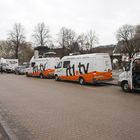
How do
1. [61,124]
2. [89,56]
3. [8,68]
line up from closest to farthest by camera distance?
[61,124] < [89,56] < [8,68]

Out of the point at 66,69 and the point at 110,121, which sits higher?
the point at 66,69

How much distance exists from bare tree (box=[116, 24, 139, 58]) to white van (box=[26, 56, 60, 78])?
3405 cm

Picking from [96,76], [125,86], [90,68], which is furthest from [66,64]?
[125,86]

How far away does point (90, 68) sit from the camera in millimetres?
20766

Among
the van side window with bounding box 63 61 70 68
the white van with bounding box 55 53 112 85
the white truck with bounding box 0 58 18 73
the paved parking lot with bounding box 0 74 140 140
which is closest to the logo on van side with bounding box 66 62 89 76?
the white van with bounding box 55 53 112 85

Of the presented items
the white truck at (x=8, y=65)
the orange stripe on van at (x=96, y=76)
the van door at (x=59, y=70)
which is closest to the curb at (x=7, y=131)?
the orange stripe on van at (x=96, y=76)

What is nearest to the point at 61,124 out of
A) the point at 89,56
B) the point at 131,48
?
the point at 89,56

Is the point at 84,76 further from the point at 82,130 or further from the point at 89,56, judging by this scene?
the point at 82,130

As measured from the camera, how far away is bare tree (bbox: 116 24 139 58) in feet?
203

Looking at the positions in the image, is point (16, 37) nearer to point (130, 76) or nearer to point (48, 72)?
point (48, 72)

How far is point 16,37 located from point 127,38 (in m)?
27.8

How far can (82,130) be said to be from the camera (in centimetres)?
712

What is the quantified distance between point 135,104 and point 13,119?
539 centimetres

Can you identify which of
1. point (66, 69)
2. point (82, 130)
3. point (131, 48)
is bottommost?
point (82, 130)
